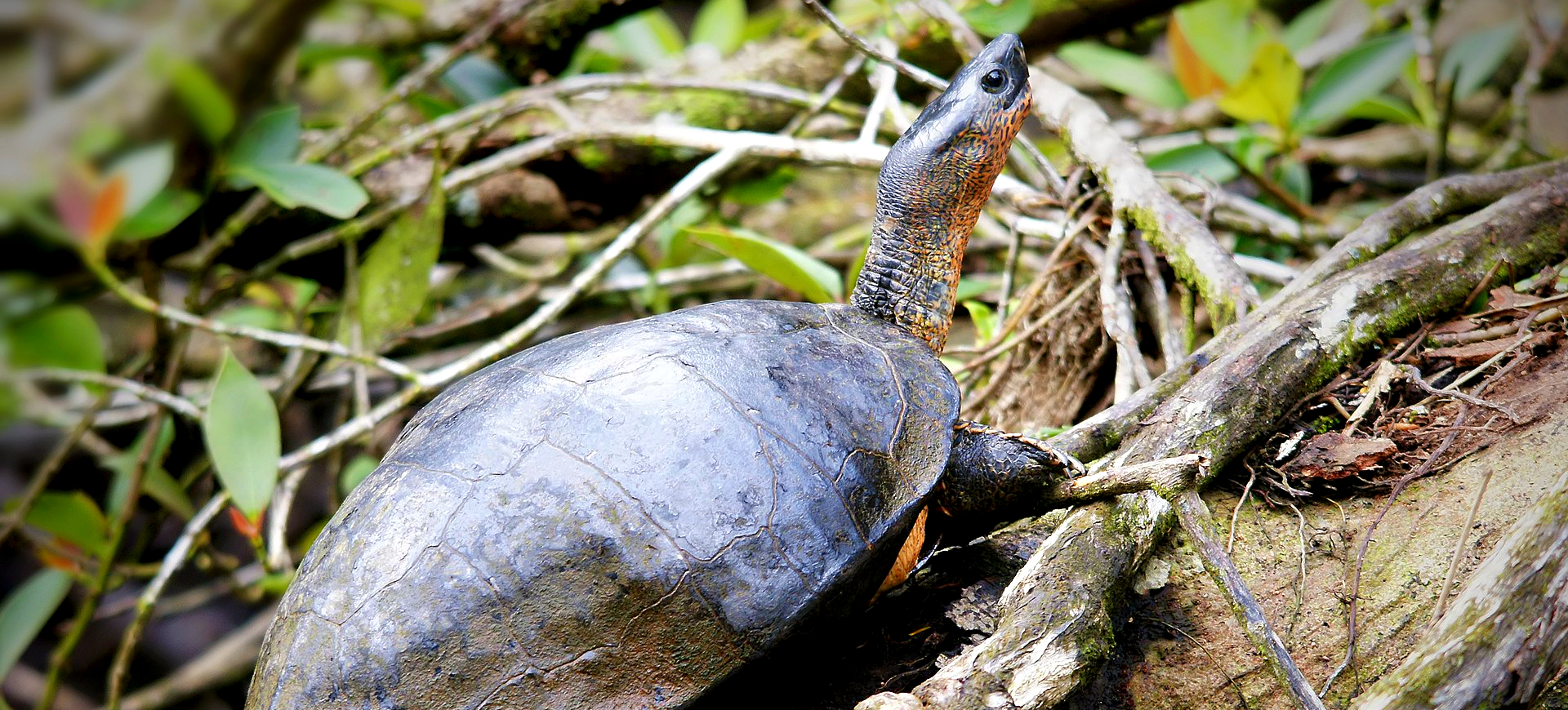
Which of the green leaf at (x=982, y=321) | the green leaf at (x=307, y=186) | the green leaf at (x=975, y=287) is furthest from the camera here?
the green leaf at (x=975, y=287)

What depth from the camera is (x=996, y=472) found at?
6.45 feet

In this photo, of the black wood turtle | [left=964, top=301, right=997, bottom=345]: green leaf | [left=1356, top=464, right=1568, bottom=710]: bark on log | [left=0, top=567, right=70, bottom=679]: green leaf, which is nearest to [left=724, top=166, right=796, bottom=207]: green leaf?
[left=964, top=301, right=997, bottom=345]: green leaf

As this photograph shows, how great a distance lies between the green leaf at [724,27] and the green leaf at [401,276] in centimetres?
210

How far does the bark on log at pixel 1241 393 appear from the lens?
154cm

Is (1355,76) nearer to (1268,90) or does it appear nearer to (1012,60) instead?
(1268,90)

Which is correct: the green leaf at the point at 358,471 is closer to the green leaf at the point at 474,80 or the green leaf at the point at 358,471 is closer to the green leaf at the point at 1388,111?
the green leaf at the point at 474,80

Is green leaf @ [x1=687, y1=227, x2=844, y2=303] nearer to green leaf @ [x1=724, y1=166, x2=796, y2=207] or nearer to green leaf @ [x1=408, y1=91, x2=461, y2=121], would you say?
green leaf @ [x1=724, y1=166, x2=796, y2=207]

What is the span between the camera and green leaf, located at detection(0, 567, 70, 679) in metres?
3.01

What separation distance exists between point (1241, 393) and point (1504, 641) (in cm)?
72

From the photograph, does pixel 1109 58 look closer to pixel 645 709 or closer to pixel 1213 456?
pixel 1213 456

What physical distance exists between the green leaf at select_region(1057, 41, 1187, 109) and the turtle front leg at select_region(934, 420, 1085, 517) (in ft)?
8.53

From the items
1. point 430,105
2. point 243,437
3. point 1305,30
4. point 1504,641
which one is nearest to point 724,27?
point 430,105

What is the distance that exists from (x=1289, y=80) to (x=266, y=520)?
15.7 ft

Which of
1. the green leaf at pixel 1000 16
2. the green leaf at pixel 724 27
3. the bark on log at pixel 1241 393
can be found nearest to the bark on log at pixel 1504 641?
the bark on log at pixel 1241 393
